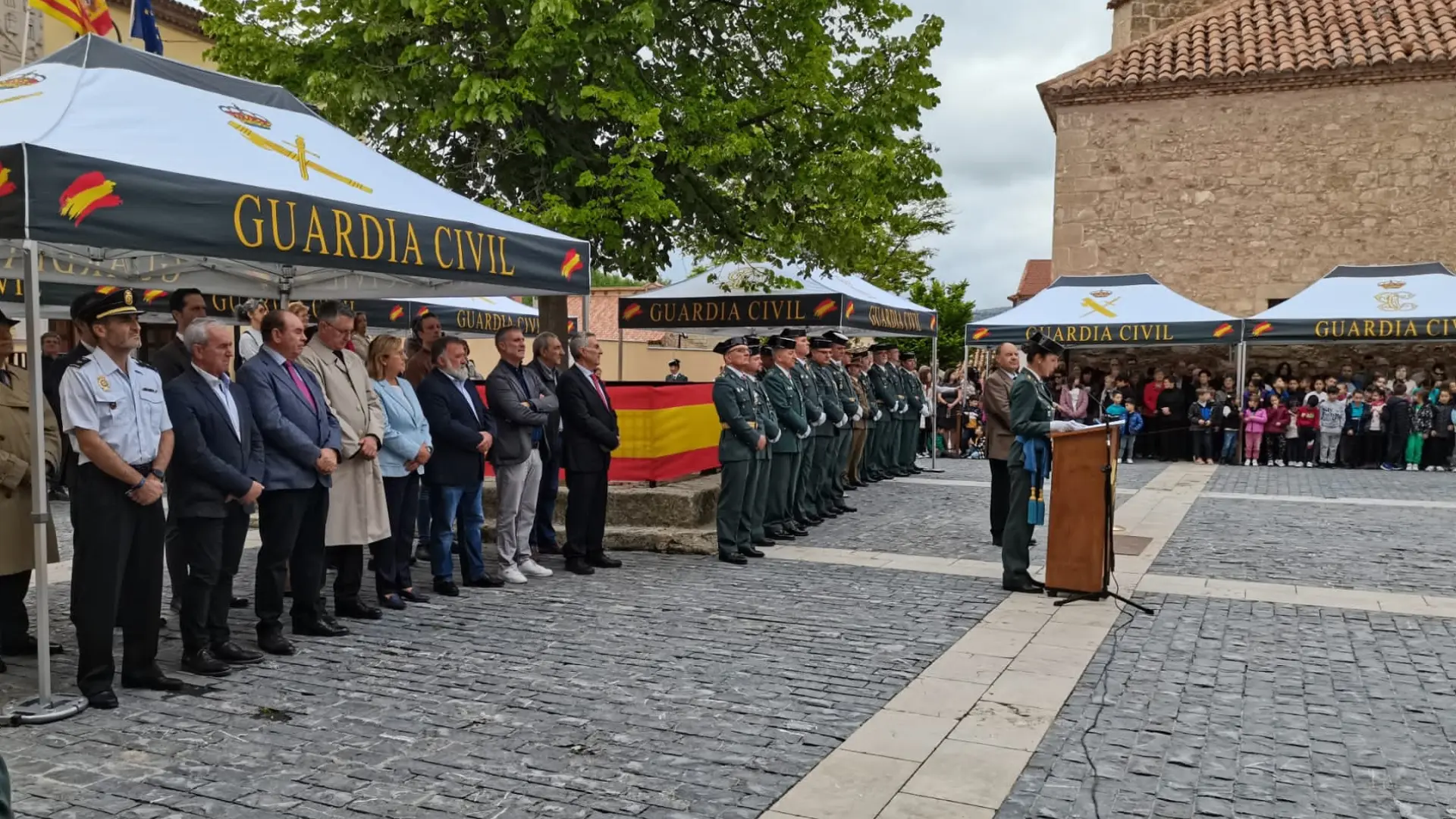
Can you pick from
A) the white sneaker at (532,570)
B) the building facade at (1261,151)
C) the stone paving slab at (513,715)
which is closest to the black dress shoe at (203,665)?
the stone paving slab at (513,715)

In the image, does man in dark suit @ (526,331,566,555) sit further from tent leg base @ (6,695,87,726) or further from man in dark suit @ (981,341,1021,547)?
tent leg base @ (6,695,87,726)

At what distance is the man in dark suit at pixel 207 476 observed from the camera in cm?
534

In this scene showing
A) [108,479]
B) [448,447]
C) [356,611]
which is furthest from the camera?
[448,447]

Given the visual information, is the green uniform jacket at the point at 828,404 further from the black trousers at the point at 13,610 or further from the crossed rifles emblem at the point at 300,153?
the black trousers at the point at 13,610

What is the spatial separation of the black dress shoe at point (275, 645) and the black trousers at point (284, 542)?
0.08 ft

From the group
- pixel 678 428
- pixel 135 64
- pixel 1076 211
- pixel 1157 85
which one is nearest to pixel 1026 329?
pixel 1076 211

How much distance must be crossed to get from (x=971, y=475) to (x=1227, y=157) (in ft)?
40.2

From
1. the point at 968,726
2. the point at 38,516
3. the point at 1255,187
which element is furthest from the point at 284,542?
the point at 1255,187

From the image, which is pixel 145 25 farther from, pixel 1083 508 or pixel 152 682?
pixel 1083 508

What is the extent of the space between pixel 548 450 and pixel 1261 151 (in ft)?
67.8

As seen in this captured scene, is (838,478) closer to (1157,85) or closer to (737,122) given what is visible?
(737,122)

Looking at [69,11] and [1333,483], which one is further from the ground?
[69,11]

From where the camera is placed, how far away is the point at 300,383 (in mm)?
6047

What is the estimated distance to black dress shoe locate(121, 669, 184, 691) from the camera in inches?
202
